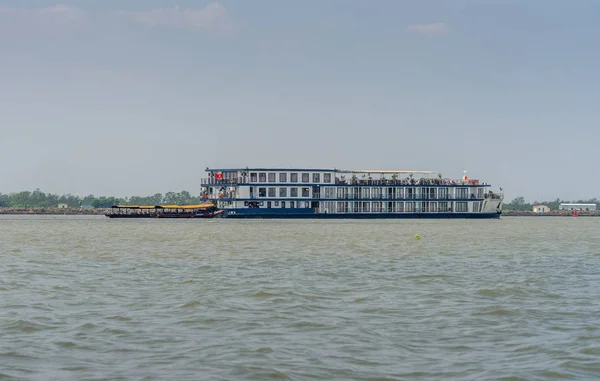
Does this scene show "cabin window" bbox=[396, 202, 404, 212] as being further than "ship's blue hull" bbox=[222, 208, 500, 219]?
Yes

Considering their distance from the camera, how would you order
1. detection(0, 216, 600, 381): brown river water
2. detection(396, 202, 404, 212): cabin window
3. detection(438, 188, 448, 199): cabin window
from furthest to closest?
detection(438, 188, 448, 199): cabin window, detection(396, 202, 404, 212): cabin window, detection(0, 216, 600, 381): brown river water

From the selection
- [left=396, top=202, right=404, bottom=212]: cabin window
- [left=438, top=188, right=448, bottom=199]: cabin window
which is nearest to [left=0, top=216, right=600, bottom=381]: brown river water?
[left=396, top=202, right=404, bottom=212]: cabin window

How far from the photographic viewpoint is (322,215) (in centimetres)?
10581

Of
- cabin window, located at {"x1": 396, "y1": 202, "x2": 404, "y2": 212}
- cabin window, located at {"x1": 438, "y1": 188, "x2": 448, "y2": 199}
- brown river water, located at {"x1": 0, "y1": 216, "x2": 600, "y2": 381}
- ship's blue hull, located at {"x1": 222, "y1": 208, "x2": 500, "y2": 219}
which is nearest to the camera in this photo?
brown river water, located at {"x1": 0, "y1": 216, "x2": 600, "y2": 381}

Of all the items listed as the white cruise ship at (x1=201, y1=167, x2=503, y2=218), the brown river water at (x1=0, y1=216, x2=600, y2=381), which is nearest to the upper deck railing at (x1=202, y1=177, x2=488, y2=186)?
the white cruise ship at (x1=201, y1=167, x2=503, y2=218)

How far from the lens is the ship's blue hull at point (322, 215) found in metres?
103

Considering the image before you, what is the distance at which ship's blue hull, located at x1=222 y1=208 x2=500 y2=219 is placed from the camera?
103m

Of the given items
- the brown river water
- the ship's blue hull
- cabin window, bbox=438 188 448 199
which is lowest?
the brown river water

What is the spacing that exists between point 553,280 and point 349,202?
273ft

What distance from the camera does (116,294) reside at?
20094 millimetres

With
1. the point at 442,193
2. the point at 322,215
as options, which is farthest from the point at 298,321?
the point at 442,193

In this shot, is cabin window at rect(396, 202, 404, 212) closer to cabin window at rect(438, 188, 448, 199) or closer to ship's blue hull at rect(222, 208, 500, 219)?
ship's blue hull at rect(222, 208, 500, 219)

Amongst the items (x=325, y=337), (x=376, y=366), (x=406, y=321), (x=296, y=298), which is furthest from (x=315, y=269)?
(x=376, y=366)

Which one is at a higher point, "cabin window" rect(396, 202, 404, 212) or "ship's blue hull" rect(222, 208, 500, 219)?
"cabin window" rect(396, 202, 404, 212)
